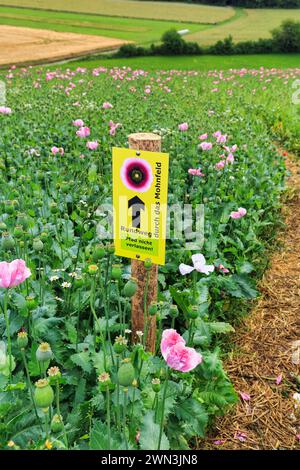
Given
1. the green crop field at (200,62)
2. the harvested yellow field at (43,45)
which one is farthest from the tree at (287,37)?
the harvested yellow field at (43,45)

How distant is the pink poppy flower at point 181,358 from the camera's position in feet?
4.89

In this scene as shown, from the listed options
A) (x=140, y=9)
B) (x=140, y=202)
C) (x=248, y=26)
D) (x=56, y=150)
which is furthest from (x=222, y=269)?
(x=140, y=9)

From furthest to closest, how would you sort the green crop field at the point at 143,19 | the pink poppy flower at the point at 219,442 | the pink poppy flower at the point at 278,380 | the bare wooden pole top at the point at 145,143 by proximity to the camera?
the green crop field at the point at 143,19 → the pink poppy flower at the point at 278,380 → the pink poppy flower at the point at 219,442 → the bare wooden pole top at the point at 145,143

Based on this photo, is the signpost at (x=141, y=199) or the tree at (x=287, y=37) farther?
the tree at (x=287, y=37)

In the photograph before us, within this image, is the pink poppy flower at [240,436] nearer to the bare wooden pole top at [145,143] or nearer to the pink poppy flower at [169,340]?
the pink poppy flower at [169,340]

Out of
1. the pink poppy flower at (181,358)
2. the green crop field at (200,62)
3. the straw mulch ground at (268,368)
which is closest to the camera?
the pink poppy flower at (181,358)

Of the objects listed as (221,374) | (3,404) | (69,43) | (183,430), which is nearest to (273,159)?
(221,374)

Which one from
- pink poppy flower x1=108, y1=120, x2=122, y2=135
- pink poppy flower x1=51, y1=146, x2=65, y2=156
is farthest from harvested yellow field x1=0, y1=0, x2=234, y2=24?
pink poppy flower x1=51, y1=146, x2=65, y2=156

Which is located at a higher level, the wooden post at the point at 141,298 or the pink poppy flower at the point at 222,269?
the wooden post at the point at 141,298

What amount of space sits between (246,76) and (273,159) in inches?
363

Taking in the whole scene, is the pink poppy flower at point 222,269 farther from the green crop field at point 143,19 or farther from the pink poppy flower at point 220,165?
the green crop field at point 143,19

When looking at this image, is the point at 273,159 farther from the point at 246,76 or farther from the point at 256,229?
the point at 246,76

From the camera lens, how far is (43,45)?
88.9ft

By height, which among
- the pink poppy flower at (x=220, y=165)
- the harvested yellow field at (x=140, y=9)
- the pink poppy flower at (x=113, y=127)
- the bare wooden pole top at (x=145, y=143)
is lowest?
the pink poppy flower at (x=220, y=165)
